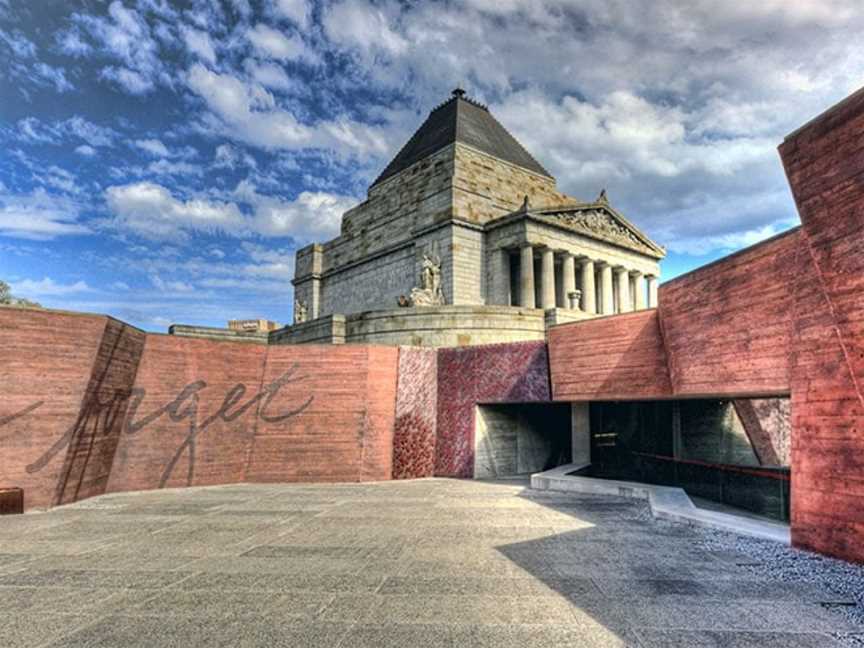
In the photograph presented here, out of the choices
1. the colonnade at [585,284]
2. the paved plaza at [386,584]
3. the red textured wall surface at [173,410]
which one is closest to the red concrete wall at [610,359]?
the paved plaza at [386,584]

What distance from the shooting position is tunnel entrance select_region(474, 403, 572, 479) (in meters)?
21.0

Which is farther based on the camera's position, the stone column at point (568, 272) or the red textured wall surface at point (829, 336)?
the stone column at point (568, 272)

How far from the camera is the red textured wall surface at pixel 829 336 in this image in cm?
883

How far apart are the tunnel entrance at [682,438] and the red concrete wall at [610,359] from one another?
3462mm

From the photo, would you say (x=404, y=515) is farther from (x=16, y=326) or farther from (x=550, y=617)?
(x=16, y=326)

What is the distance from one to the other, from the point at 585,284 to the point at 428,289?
17.4 m

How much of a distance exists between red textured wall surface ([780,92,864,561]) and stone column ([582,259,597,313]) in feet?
121

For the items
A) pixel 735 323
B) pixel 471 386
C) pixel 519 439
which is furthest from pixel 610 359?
pixel 519 439

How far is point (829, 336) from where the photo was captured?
956 centimetres

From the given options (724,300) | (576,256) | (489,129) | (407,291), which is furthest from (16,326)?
(489,129)

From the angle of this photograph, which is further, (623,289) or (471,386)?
(623,289)

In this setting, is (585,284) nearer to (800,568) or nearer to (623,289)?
(623,289)

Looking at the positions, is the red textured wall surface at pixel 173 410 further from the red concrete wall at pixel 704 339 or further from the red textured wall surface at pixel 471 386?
the red concrete wall at pixel 704 339

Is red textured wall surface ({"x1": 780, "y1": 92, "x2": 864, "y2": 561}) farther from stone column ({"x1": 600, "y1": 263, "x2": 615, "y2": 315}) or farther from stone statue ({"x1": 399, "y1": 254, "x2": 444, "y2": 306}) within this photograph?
stone column ({"x1": 600, "y1": 263, "x2": 615, "y2": 315})
